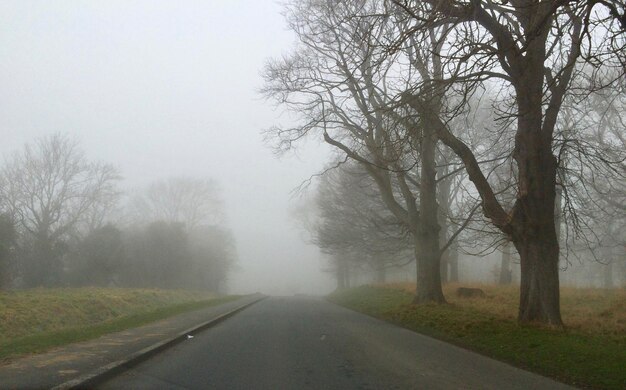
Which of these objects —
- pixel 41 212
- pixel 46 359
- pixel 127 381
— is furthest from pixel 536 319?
pixel 41 212

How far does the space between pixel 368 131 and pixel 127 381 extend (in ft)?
55.1

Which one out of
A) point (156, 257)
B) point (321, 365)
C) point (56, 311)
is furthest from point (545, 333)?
point (156, 257)

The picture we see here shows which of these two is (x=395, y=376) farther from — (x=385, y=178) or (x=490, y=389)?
(x=385, y=178)

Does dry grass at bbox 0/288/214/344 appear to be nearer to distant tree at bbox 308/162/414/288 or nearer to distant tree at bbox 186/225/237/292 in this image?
distant tree at bbox 308/162/414/288

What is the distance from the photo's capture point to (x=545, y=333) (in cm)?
1184

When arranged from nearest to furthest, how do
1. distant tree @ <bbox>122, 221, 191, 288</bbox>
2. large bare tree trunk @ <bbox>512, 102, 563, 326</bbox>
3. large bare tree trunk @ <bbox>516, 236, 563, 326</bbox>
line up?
large bare tree trunk @ <bbox>516, 236, 563, 326</bbox> → large bare tree trunk @ <bbox>512, 102, 563, 326</bbox> → distant tree @ <bbox>122, 221, 191, 288</bbox>

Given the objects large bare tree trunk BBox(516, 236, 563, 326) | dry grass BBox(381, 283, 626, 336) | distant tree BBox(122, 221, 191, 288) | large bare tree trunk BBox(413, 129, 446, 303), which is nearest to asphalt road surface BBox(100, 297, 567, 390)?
large bare tree trunk BBox(516, 236, 563, 326)

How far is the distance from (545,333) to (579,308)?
5.94 m

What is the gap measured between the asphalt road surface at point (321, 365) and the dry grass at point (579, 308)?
3501 millimetres

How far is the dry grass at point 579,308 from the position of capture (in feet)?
42.0

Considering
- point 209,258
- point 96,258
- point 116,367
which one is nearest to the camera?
point 116,367

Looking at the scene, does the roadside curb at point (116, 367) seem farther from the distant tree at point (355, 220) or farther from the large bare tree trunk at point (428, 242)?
the distant tree at point (355, 220)

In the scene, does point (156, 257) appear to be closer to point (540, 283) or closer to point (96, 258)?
point (96, 258)

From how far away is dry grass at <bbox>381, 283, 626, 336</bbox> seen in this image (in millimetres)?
12811
